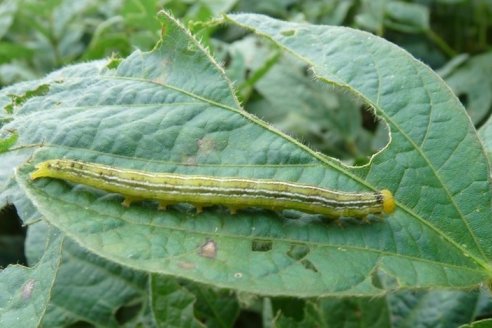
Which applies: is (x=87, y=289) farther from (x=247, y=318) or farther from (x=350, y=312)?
(x=350, y=312)

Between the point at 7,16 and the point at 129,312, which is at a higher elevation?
the point at 7,16

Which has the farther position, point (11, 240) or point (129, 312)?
point (11, 240)

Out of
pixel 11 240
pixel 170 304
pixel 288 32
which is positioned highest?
pixel 288 32

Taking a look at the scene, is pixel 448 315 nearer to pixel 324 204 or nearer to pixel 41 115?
pixel 324 204

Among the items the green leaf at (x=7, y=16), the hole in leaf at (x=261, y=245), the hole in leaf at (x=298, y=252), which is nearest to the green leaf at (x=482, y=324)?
the hole in leaf at (x=298, y=252)

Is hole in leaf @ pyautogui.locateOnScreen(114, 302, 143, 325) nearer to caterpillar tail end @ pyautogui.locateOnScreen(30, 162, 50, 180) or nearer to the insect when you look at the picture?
the insect

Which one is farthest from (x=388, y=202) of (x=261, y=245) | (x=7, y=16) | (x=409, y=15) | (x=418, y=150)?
(x=7, y=16)

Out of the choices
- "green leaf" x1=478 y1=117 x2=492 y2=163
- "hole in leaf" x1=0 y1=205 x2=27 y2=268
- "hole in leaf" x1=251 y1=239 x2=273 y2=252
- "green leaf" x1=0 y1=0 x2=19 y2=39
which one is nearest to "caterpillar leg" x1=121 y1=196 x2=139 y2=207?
"hole in leaf" x1=251 y1=239 x2=273 y2=252
